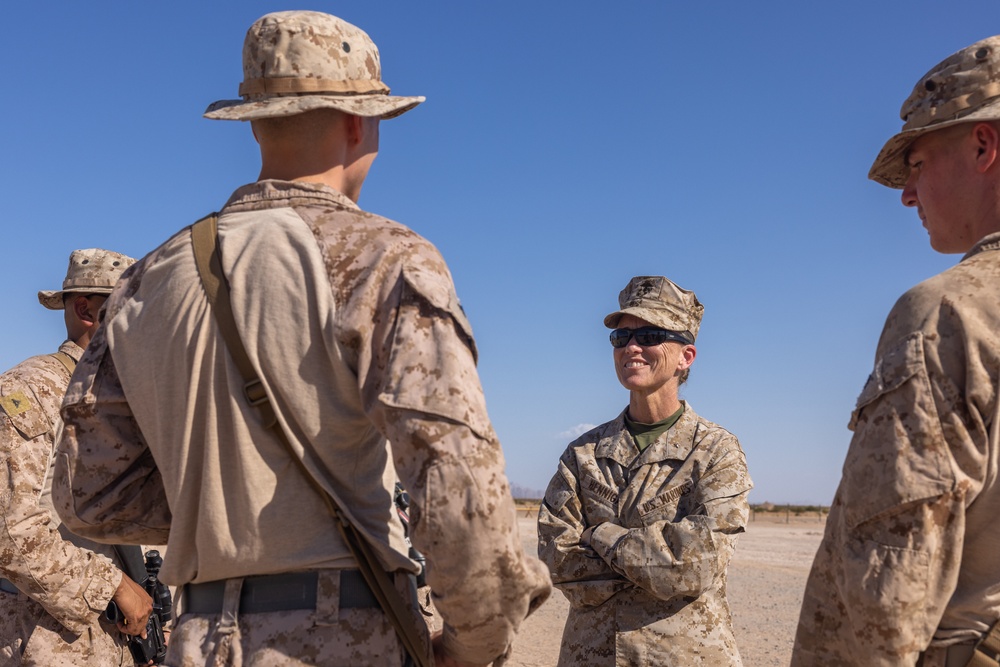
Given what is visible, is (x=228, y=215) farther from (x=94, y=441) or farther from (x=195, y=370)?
(x=94, y=441)

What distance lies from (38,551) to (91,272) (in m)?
1.64

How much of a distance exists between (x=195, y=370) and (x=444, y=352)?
67 centimetres

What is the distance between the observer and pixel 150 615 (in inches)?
205

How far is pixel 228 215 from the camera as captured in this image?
2590 mm

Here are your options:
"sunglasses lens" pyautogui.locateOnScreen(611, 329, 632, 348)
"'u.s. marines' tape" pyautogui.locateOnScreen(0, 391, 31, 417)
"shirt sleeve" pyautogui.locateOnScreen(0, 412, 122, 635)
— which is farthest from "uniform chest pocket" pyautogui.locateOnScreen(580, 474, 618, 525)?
"'u.s. marines' tape" pyautogui.locateOnScreen(0, 391, 31, 417)

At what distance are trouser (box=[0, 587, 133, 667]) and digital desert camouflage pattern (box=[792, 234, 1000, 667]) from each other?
12.6ft

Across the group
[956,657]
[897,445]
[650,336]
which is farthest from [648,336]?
[956,657]

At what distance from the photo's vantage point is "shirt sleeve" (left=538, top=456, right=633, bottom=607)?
15.7ft

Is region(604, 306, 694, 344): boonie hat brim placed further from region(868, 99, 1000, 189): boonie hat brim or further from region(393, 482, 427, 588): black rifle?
region(393, 482, 427, 588): black rifle

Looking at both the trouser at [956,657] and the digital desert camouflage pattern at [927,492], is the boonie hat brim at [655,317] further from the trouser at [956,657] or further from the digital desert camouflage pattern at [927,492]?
the trouser at [956,657]

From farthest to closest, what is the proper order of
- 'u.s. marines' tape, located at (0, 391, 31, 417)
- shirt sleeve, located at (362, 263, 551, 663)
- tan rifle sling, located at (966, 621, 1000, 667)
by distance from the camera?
'u.s. marines' tape, located at (0, 391, 31, 417) < tan rifle sling, located at (966, 621, 1000, 667) < shirt sleeve, located at (362, 263, 551, 663)

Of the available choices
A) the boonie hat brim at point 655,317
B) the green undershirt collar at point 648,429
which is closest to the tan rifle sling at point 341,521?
the green undershirt collar at point 648,429

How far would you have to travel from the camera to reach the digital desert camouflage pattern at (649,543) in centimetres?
460

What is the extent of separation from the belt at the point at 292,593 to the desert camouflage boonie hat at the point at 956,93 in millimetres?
2048
